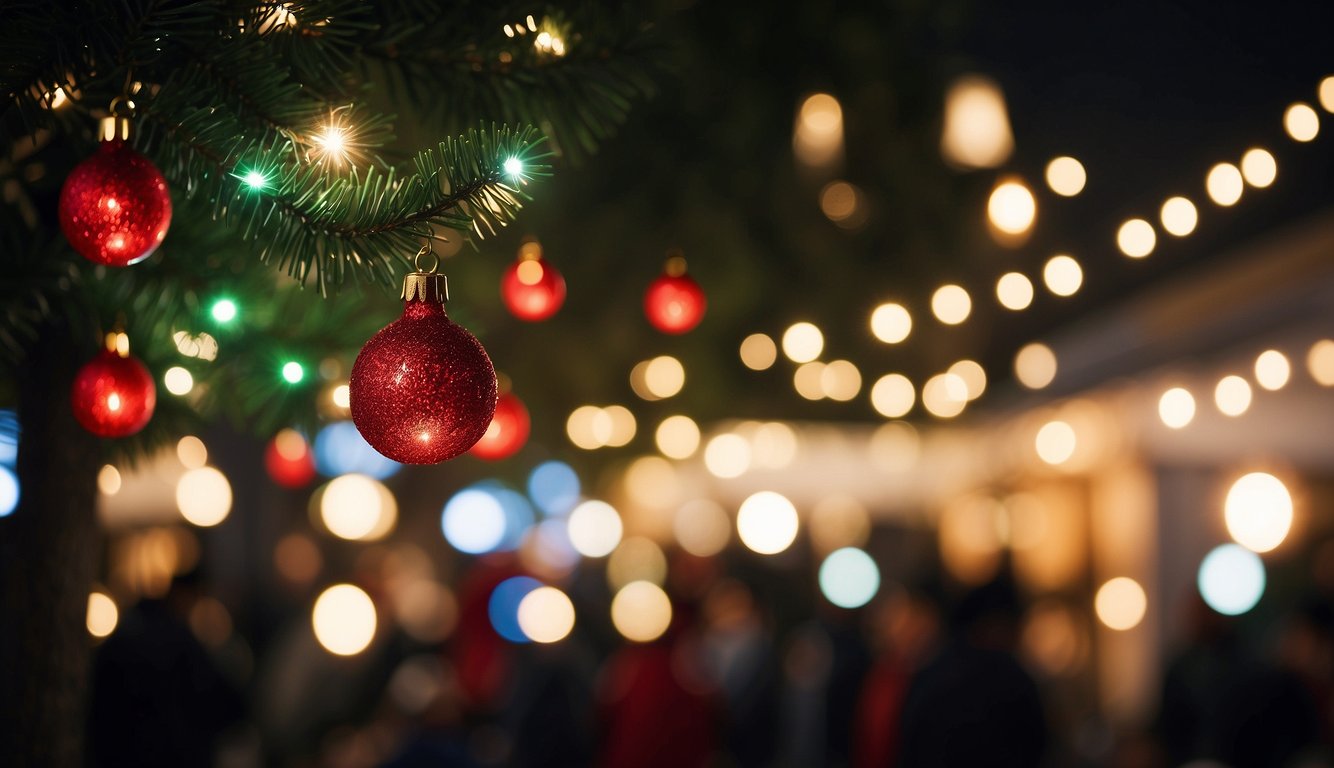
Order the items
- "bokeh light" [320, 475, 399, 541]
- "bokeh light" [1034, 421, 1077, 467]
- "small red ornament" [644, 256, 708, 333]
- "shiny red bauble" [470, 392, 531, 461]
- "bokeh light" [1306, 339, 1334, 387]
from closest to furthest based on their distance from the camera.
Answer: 1. "small red ornament" [644, 256, 708, 333]
2. "shiny red bauble" [470, 392, 531, 461]
3. "bokeh light" [1306, 339, 1334, 387]
4. "bokeh light" [1034, 421, 1077, 467]
5. "bokeh light" [320, 475, 399, 541]

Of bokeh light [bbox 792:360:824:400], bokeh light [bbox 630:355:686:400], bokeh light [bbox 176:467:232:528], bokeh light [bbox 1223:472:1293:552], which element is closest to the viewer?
bokeh light [bbox 630:355:686:400]

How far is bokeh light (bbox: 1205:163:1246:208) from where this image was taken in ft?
10.9

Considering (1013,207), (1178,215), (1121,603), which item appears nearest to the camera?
(1178,215)

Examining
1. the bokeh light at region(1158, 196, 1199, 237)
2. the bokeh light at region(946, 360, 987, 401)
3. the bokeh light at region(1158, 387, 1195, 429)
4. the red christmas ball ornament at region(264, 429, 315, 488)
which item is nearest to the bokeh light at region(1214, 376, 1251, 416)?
the bokeh light at region(1158, 387, 1195, 429)

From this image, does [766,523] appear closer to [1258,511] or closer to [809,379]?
[1258,511]

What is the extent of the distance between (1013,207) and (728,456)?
8.29 metres

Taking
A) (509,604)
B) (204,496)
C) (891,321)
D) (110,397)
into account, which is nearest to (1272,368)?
(891,321)

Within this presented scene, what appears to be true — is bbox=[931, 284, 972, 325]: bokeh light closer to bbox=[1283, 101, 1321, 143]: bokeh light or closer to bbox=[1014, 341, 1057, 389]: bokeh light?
bbox=[1283, 101, 1321, 143]: bokeh light

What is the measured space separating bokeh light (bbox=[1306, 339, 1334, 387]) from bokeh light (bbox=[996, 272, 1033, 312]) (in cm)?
369

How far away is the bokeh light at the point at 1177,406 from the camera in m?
8.45

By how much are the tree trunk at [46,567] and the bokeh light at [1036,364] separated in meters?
6.63

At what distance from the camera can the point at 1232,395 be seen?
8273 mm

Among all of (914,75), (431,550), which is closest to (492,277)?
(914,75)

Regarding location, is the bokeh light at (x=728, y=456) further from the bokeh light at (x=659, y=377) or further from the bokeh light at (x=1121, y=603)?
the bokeh light at (x=659, y=377)
